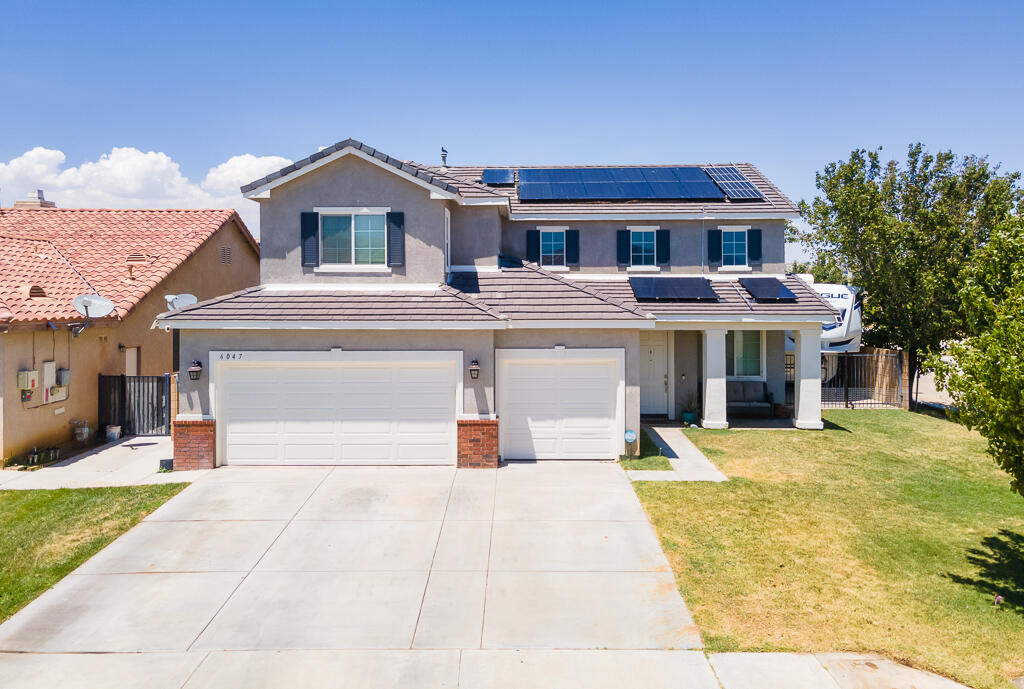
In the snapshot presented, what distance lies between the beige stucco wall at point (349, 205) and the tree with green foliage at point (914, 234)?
14.2 meters

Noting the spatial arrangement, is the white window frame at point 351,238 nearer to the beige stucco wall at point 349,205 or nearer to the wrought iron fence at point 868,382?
the beige stucco wall at point 349,205

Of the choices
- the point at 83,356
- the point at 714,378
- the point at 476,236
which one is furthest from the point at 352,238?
the point at 714,378

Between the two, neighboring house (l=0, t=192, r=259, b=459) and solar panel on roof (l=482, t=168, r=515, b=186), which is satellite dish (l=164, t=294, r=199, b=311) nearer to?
neighboring house (l=0, t=192, r=259, b=459)

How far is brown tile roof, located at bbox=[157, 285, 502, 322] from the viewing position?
41.5ft

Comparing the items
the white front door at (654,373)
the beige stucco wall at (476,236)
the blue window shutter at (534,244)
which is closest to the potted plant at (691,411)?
the white front door at (654,373)

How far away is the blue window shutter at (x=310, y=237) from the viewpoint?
13.8m

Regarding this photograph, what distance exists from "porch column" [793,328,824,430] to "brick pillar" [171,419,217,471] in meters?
14.5

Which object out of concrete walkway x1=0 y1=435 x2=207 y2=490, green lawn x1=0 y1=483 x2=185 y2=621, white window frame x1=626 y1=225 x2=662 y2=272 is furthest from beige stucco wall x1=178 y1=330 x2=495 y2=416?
white window frame x1=626 y1=225 x2=662 y2=272

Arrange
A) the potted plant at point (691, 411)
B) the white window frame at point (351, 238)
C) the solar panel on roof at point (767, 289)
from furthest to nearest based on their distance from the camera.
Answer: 1. the potted plant at point (691, 411)
2. the solar panel on roof at point (767, 289)
3. the white window frame at point (351, 238)

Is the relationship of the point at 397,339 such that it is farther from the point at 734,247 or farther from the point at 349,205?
the point at 734,247

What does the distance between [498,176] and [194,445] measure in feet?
42.0

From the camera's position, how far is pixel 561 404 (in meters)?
13.4

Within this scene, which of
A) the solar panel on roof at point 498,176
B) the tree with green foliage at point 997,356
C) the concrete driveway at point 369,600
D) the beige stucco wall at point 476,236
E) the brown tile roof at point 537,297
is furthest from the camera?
the solar panel on roof at point 498,176

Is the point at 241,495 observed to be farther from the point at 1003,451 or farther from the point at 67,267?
the point at 1003,451
